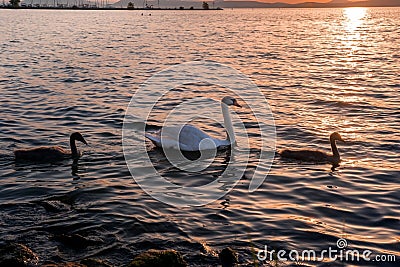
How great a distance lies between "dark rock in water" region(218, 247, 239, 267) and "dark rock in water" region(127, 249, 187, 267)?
28.7 inches

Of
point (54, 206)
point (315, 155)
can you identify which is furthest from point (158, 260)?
point (315, 155)

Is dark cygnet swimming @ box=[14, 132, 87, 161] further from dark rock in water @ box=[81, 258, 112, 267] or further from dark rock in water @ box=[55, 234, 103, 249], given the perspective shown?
dark rock in water @ box=[81, 258, 112, 267]

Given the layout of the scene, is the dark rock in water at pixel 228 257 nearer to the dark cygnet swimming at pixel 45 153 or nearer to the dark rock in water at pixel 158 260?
the dark rock in water at pixel 158 260

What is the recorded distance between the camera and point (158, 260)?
7250 mm

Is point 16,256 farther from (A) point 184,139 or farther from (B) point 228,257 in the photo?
(A) point 184,139

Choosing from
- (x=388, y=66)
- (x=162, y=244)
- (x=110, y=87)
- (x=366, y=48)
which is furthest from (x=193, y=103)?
(x=366, y=48)

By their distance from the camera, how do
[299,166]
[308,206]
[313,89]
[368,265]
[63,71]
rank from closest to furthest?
[368,265], [308,206], [299,166], [313,89], [63,71]

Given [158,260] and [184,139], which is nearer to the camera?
[158,260]

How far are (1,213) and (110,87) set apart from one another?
49.0ft

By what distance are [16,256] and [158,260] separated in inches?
82.8

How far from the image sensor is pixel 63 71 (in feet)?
96.1

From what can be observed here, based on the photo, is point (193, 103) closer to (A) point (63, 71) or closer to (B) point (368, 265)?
(A) point (63, 71)

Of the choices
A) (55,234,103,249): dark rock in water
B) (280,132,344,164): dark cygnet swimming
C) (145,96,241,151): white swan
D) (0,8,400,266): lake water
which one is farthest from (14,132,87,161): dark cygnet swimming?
(280,132,344,164): dark cygnet swimming

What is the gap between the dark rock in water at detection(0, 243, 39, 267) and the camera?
24.8ft
